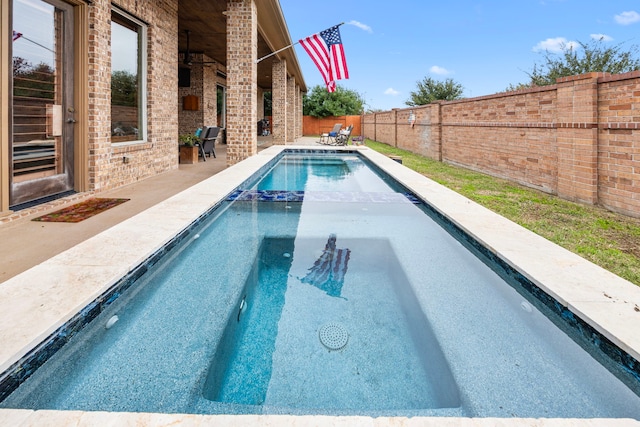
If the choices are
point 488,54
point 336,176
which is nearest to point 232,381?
point 336,176

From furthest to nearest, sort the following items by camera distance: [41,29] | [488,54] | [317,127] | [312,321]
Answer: [488,54]
[317,127]
[41,29]
[312,321]

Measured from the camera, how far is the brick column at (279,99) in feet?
49.6

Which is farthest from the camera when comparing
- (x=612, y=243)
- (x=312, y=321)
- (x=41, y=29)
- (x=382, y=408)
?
(x=41, y=29)

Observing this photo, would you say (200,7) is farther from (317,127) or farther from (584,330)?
(317,127)

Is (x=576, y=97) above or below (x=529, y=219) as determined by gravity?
above

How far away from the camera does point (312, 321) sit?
7.27 feet

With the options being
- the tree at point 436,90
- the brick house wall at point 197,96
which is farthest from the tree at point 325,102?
the brick house wall at point 197,96

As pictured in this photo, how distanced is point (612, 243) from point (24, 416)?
180 inches

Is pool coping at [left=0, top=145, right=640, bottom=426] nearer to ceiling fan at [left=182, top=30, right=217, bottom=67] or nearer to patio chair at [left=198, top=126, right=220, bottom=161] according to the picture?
patio chair at [left=198, top=126, right=220, bottom=161]

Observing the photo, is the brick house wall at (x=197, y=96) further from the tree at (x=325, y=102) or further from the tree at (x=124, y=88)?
the tree at (x=325, y=102)

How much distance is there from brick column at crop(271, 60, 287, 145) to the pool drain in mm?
13753

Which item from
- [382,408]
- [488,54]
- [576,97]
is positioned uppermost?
[488,54]

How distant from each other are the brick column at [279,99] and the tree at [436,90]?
1689cm

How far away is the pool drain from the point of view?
2.00m
